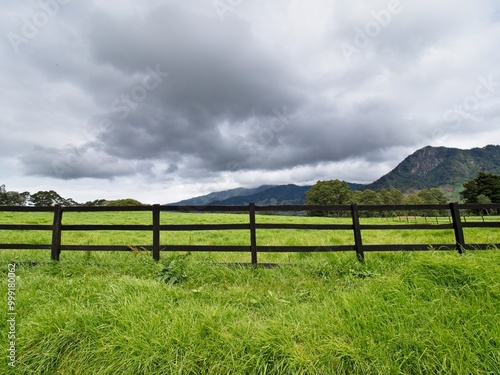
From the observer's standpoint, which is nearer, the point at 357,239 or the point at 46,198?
the point at 357,239

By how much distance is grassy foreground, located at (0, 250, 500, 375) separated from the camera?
101 inches

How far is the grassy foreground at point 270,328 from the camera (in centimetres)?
256

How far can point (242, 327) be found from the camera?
3053 mm

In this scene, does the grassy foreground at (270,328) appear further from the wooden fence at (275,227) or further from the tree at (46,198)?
the tree at (46,198)

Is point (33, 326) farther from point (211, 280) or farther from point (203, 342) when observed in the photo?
point (211, 280)

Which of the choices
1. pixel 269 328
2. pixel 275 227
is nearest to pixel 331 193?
pixel 275 227

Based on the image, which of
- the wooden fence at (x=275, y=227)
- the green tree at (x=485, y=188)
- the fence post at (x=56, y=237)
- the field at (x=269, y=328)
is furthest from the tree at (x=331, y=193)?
the field at (x=269, y=328)

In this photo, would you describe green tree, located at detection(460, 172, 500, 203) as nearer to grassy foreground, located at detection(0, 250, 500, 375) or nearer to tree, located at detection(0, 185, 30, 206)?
grassy foreground, located at detection(0, 250, 500, 375)

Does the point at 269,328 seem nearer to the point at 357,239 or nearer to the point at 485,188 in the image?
the point at 357,239

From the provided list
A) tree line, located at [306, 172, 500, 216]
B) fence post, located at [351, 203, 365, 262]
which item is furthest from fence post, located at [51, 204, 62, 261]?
tree line, located at [306, 172, 500, 216]

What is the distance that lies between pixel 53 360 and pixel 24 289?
96.1 inches

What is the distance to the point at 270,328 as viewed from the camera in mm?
3016

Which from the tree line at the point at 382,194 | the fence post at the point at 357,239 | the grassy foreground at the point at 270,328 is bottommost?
the grassy foreground at the point at 270,328

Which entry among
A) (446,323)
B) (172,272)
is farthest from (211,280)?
(446,323)
